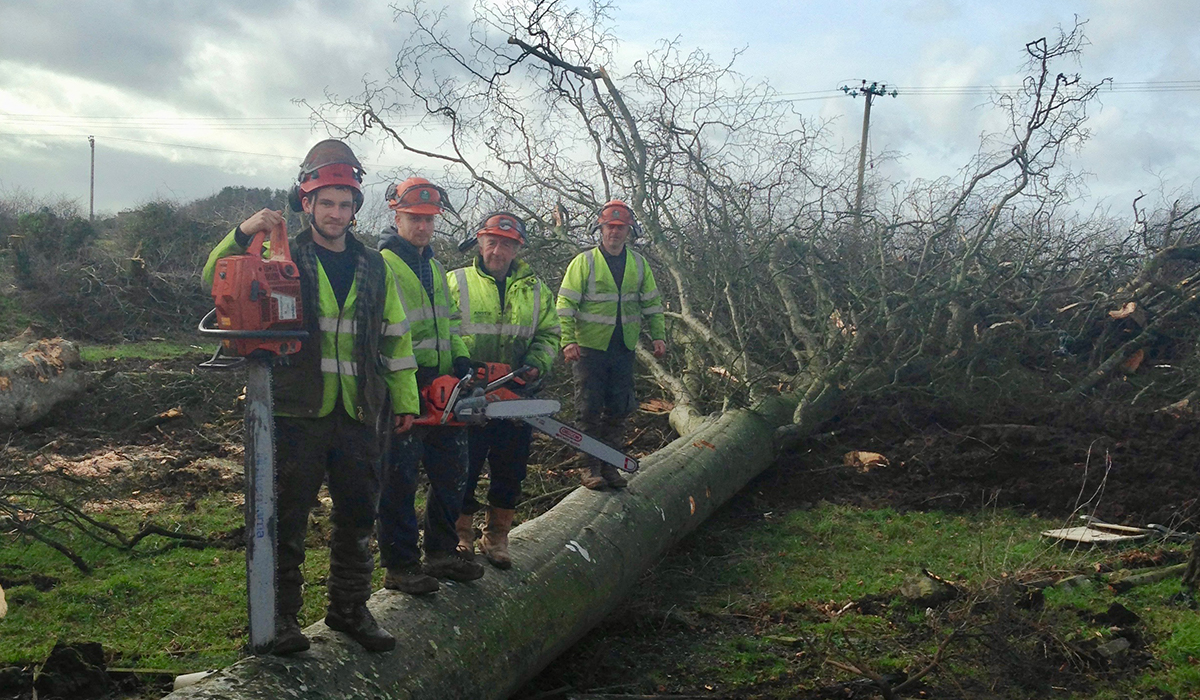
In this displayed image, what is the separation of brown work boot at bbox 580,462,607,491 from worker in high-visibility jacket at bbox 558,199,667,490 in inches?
26.6

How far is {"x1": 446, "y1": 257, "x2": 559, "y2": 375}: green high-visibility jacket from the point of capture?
444 centimetres

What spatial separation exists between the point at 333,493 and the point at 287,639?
0.55m

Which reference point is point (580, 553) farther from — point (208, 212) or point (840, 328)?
point (208, 212)

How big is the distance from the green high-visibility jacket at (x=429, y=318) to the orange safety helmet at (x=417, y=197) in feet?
0.65

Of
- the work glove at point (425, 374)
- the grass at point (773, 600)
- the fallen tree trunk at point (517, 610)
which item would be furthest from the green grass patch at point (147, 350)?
the work glove at point (425, 374)

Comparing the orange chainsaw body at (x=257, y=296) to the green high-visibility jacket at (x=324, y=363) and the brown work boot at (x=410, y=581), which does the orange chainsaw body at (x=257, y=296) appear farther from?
the brown work boot at (x=410, y=581)

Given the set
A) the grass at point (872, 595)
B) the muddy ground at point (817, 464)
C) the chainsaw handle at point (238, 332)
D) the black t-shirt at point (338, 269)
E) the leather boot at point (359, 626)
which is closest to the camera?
the chainsaw handle at point (238, 332)

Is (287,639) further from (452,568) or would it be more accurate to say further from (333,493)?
(452,568)

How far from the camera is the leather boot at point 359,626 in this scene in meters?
3.06

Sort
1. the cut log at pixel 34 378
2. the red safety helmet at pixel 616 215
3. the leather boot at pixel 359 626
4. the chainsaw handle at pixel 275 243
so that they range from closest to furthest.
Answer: the chainsaw handle at pixel 275 243
the leather boot at pixel 359 626
the red safety helmet at pixel 616 215
the cut log at pixel 34 378

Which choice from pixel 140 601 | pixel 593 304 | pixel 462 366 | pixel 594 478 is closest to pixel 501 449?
pixel 462 366

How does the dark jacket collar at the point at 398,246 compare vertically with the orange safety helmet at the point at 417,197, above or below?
below

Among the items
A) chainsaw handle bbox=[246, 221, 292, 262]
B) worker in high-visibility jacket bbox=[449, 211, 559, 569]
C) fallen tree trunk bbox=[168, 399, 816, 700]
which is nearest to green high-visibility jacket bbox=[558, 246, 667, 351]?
fallen tree trunk bbox=[168, 399, 816, 700]

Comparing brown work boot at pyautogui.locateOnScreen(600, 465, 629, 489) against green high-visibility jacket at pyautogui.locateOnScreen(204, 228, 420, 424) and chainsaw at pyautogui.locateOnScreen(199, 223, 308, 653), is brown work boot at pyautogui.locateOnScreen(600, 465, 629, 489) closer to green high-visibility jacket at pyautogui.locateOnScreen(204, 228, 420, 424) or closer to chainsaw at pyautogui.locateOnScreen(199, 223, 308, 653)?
green high-visibility jacket at pyautogui.locateOnScreen(204, 228, 420, 424)
